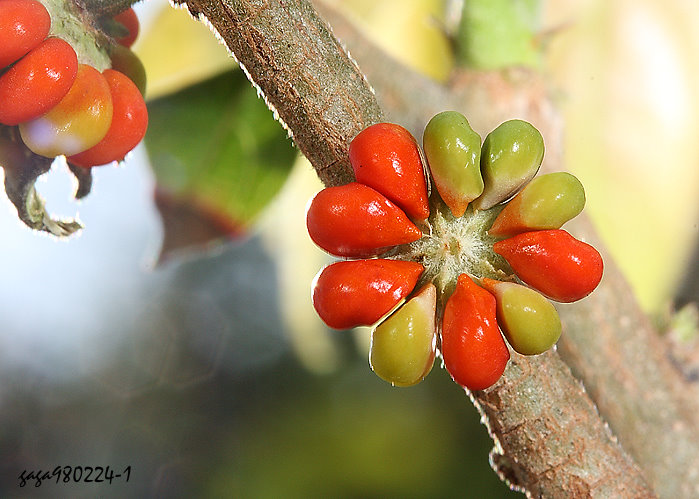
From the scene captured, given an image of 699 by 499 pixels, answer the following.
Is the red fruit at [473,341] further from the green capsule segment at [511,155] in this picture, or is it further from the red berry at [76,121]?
the red berry at [76,121]

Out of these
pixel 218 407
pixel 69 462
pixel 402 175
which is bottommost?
pixel 218 407

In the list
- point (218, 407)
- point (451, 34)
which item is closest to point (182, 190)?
point (451, 34)

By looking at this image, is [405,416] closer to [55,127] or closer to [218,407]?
[218,407]

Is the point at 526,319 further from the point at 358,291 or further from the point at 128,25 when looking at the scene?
the point at 128,25

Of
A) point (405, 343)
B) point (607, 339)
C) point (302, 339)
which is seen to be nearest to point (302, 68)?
point (405, 343)

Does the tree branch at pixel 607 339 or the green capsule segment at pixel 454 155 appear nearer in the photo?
the green capsule segment at pixel 454 155

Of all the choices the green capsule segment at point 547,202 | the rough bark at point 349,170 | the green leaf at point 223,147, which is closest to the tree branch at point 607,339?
the green leaf at point 223,147
